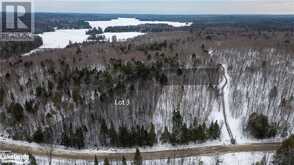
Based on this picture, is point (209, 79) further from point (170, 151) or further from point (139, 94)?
point (170, 151)

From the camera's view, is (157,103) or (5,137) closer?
(5,137)

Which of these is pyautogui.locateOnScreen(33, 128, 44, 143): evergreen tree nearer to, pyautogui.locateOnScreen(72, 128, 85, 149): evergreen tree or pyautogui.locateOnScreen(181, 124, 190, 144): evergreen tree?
pyautogui.locateOnScreen(72, 128, 85, 149): evergreen tree

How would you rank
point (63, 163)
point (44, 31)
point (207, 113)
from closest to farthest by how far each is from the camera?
point (63, 163), point (207, 113), point (44, 31)

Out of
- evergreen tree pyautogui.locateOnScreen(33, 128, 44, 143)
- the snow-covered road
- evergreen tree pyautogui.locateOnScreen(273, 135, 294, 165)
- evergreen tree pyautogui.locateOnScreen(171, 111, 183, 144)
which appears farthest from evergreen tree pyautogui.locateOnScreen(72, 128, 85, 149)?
evergreen tree pyautogui.locateOnScreen(273, 135, 294, 165)

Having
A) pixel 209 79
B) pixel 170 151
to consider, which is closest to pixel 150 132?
pixel 170 151

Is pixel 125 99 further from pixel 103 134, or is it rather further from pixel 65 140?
pixel 65 140

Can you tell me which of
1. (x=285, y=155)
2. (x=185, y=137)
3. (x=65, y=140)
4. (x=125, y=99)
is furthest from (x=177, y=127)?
(x=65, y=140)

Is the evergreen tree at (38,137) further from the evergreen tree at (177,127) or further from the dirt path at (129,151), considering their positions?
the evergreen tree at (177,127)
